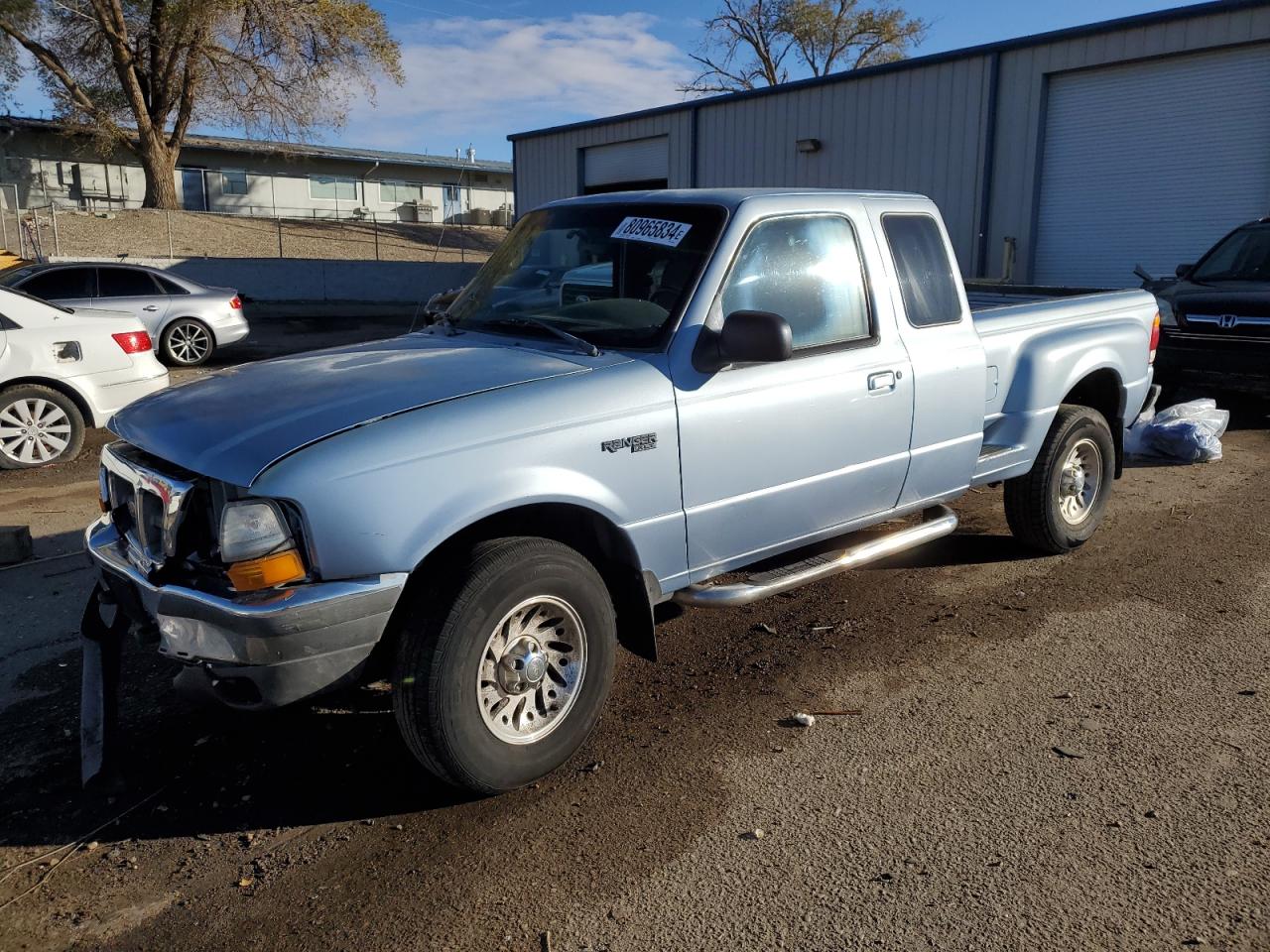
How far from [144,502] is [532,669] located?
142 cm

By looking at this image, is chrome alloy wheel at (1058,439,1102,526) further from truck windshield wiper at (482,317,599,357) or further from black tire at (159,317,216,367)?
black tire at (159,317,216,367)

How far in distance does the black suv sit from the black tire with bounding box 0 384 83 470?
1000 centimetres

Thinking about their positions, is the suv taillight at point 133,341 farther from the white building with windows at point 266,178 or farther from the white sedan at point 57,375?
the white building with windows at point 266,178

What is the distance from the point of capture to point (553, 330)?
4.04 m

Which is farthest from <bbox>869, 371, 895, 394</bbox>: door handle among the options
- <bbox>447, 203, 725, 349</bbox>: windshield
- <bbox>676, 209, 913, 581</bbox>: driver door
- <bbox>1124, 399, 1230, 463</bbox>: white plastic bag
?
<bbox>1124, 399, 1230, 463</bbox>: white plastic bag

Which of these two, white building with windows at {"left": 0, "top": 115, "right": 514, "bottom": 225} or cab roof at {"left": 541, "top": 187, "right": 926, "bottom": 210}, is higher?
white building with windows at {"left": 0, "top": 115, "right": 514, "bottom": 225}

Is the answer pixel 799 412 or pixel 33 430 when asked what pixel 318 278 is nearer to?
pixel 33 430

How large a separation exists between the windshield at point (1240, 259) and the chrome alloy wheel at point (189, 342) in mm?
12759

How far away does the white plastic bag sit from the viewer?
865cm

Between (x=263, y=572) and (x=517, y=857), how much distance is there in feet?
3.79

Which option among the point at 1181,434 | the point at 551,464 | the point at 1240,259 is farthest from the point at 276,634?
the point at 1240,259

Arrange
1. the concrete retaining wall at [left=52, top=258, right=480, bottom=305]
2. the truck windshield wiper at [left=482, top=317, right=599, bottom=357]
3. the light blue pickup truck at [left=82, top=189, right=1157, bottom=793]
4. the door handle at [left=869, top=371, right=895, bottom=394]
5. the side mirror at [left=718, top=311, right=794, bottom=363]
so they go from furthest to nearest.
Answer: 1. the concrete retaining wall at [left=52, top=258, right=480, bottom=305]
2. the door handle at [left=869, top=371, right=895, bottom=394]
3. the truck windshield wiper at [left=482, top=317, right=599, bottom=357]
4. the side mirror at [left=718, top=311, right=794, bottom=363]
5. the light blue pickup truck at [left=82, top=189, right=1157, bottom=793]

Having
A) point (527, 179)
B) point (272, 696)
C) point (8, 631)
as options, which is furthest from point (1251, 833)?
point (527, 179)

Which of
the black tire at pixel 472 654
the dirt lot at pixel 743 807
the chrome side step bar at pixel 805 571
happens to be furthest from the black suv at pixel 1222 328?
the black tire at pixel 472 654
